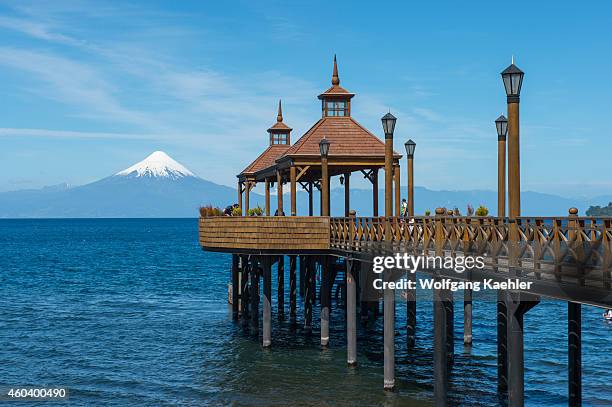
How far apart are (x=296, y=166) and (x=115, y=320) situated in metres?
16.4

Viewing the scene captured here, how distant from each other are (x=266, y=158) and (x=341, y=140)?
31.0 ft

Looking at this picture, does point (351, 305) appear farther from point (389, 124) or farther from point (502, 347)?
point (389, 124)

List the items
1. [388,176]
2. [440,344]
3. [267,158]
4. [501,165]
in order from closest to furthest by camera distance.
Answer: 1. [440,344]
2. [501,165]
3. [388,176]
4. [267,158]

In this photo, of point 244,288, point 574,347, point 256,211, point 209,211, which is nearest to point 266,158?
point 244,288

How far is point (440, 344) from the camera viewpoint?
1856 cm

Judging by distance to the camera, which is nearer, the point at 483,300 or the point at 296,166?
the point at 296,166

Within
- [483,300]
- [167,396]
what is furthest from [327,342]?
[483,300]

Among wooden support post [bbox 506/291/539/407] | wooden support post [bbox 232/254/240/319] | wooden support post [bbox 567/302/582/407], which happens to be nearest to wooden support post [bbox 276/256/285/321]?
wooden support post [bbox 232/254/240/319]

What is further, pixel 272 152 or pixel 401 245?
pixel 272 152

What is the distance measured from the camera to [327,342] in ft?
98.9

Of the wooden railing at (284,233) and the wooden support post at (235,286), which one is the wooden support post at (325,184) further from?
the wooden support post at (235,286)

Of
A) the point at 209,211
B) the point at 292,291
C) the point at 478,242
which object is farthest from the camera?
the point at 292,291

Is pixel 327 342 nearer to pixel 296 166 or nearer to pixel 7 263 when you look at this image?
pixel 296 166

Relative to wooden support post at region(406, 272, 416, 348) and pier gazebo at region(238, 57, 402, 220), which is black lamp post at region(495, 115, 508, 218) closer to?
pier gazebo at region(238, 57, 402, 220)
